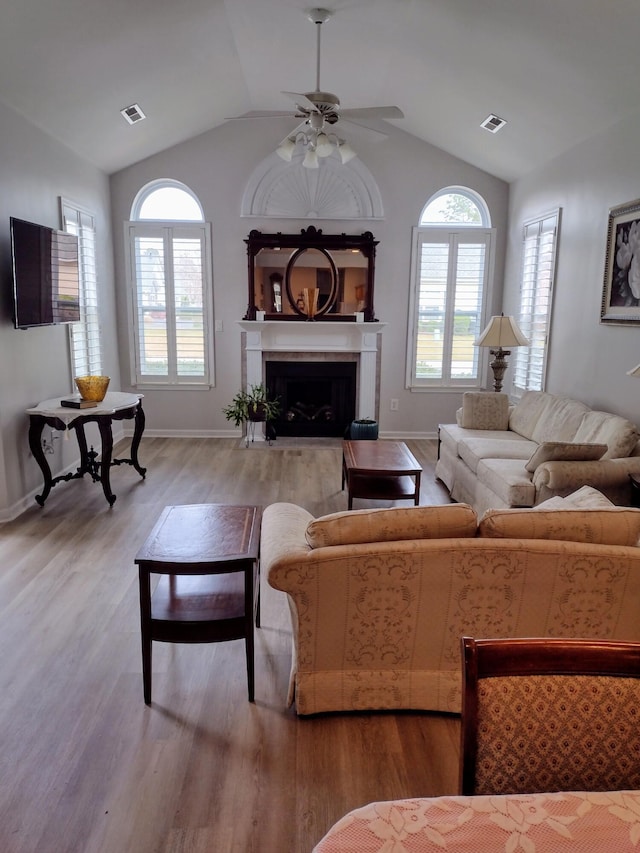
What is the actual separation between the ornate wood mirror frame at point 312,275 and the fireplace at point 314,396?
0.62 meters

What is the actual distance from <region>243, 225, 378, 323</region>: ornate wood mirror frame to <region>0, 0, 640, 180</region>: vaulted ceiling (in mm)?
1379

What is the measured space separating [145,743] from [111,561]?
1.72m

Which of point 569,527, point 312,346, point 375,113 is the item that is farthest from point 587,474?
point 312,346

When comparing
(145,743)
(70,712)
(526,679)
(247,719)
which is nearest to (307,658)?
(247,719)

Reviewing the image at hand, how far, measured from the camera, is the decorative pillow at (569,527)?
218cm

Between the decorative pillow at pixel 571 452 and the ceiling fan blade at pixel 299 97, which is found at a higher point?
the ceiling fan blade at pixel 299 97

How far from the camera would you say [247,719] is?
2320 mm

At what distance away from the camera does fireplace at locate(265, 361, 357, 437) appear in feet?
23.3

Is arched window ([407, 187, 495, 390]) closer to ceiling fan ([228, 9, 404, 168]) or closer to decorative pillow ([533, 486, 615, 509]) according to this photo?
ceiling fan ([228, 9, 404, 168])

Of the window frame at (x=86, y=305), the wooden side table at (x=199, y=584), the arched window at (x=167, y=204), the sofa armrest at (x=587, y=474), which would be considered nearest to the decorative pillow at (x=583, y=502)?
the sofa armrest at (x=587, y=474)

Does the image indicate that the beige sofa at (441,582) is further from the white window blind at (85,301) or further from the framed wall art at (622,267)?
the white window blind at (85,301)

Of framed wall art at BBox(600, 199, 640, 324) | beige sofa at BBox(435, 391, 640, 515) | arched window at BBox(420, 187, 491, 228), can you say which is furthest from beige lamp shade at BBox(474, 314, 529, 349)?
arched window at BBox(420, 187, 491, 228)

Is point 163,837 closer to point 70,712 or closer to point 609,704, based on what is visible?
point 70,712

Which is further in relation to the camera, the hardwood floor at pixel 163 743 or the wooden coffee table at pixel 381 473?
the wooden coffee table at pixel 381 473
